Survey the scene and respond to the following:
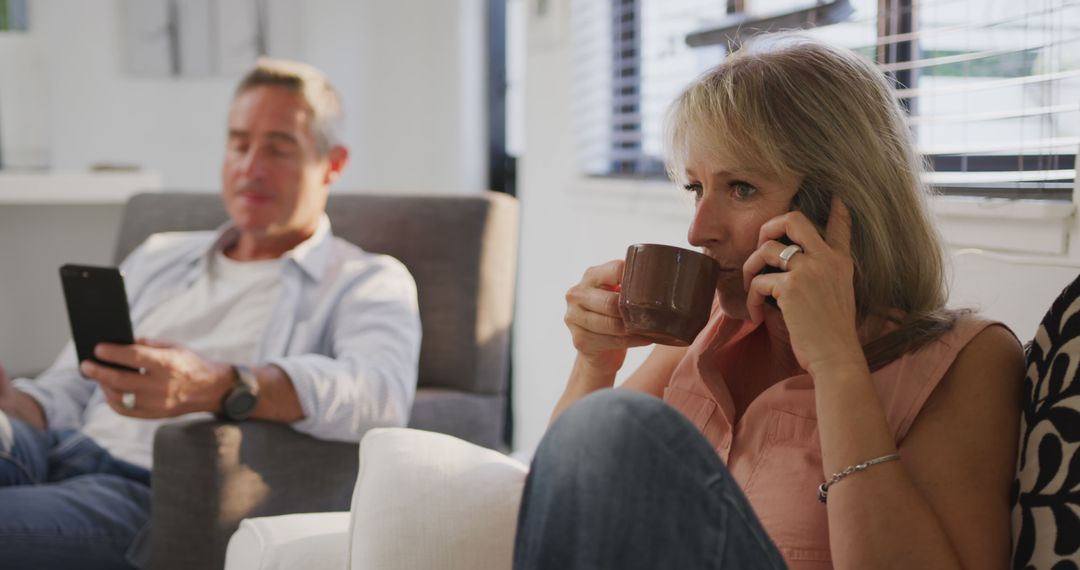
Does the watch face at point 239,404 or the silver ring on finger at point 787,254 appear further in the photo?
the watch face at point 239,404

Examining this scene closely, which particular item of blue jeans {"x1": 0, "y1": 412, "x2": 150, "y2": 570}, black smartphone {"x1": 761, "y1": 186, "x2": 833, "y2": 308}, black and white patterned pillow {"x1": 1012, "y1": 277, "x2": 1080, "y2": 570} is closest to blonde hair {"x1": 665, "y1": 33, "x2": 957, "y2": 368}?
black smartphone {"x1": 761, "y1": 186, "x2": 833, "y2": 308}

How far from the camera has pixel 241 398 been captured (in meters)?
1.61

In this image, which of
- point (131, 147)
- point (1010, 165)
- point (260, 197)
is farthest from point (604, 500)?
point (131, 147)

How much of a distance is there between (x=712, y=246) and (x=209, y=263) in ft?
4.27

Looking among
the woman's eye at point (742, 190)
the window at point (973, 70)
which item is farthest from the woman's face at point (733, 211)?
the window at point (973, 70)

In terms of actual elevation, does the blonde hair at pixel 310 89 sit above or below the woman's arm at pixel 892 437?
above

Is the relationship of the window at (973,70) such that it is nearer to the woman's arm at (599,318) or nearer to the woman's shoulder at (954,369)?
the woman's shoulder at (954,369)

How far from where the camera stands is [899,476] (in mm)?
966

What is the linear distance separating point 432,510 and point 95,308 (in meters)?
0.80

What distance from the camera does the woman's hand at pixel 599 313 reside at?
1.18m

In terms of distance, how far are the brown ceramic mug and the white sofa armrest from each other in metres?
0.42

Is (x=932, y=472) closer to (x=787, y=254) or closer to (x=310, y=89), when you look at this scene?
(x=787, y=254)

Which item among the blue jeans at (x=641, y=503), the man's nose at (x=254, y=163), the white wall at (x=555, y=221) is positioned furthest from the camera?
the white wall at (x=555, y=221)

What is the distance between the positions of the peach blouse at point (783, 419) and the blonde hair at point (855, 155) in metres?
0.04
